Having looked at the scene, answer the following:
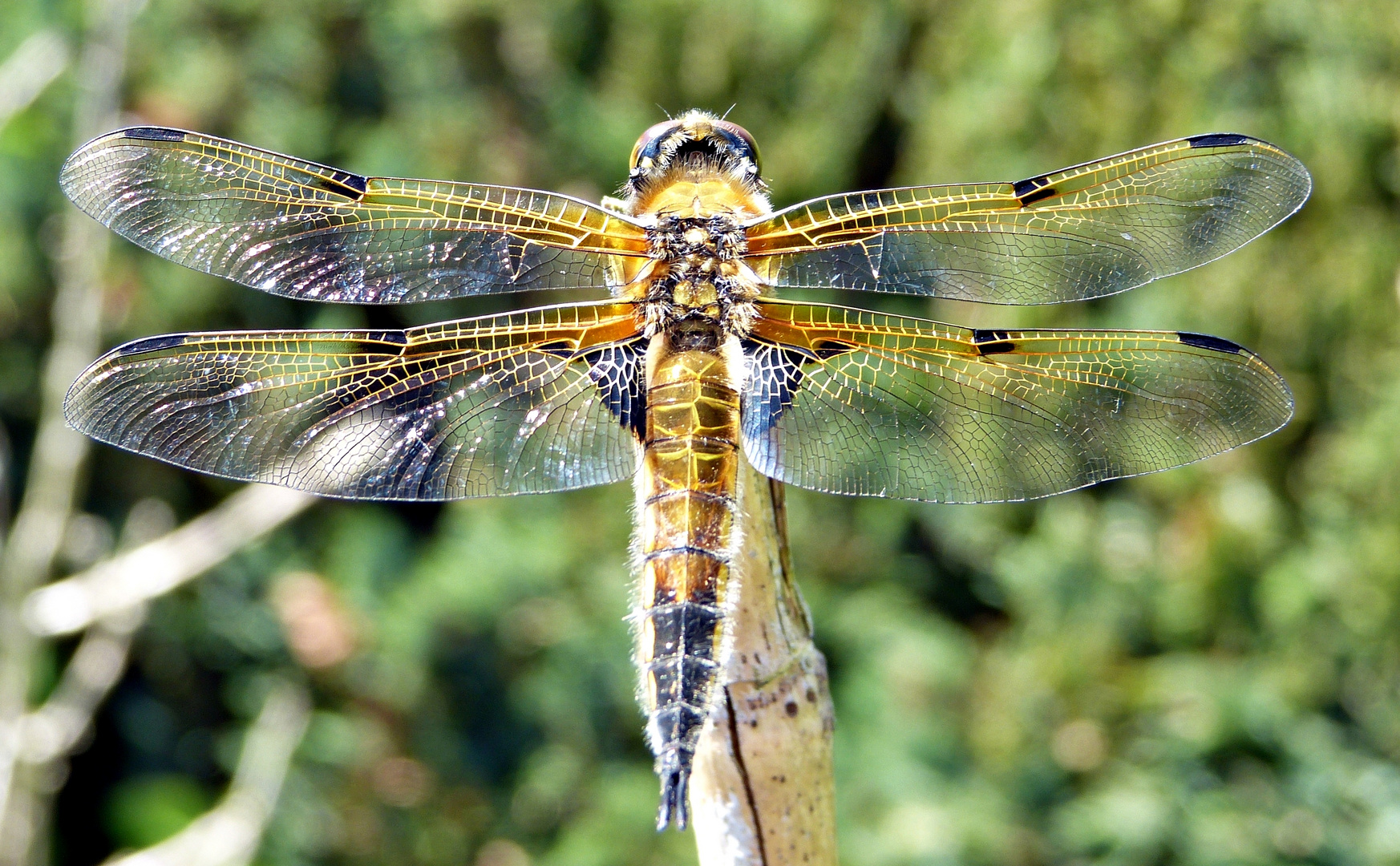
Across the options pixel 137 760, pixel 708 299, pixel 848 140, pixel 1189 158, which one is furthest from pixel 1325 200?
pixel 137 760

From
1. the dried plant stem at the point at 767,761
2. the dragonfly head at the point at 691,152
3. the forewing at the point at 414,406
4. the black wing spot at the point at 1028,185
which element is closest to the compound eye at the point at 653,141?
the dragonfly head at the point at 691,152

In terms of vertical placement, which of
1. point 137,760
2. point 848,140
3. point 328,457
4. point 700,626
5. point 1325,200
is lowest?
point 700,626

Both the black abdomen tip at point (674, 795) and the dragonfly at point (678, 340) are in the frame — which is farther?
the dragonfly at point (678, 340)

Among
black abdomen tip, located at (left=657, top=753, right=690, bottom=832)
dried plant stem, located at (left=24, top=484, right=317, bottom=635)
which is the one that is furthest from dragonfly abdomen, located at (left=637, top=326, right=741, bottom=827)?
dried plant stem, located at (left=24, top=484, right=317, bottom=635)

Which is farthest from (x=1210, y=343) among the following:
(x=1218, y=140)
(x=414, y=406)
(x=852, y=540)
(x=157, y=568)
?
(x=157, y=568)

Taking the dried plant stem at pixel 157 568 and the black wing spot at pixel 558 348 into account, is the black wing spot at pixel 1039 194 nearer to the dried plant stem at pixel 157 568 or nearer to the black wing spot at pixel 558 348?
the black wing spot at pixel 558 348

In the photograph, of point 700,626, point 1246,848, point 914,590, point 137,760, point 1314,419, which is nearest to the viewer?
point 700,626

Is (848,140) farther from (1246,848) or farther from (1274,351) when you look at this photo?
(1246,848)

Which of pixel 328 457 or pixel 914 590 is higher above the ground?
pixel 914 590
